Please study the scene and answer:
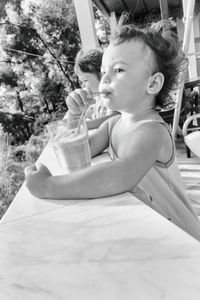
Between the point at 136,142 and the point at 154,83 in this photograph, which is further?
the point at 154,83

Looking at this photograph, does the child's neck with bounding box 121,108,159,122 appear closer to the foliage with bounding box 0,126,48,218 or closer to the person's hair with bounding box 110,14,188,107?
the person's hair with bounding box 110,14,188,107

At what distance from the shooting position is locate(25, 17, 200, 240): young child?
55 cm

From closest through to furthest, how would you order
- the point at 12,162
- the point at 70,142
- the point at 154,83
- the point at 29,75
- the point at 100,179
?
the point at 100,179 < the point at 70,142 < the point at 154,83 < the point at 12,162 < the point at 29,75

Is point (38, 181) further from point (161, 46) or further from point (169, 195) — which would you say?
point (161, 46)

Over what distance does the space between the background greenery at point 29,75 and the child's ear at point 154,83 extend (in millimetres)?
1219

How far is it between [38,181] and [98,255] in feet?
0.95

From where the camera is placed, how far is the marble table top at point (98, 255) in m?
0.28

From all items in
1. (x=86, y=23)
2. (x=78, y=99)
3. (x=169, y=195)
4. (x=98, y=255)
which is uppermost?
(x=86, y=23)

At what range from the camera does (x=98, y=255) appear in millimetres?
345

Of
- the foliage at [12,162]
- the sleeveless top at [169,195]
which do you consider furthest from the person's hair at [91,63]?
the sleeveless top at [169,195]

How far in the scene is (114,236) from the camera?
39 centimetres

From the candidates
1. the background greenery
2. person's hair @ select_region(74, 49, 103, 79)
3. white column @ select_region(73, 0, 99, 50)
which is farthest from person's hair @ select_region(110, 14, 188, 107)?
white column @ select_region(73, 0, 99, 50)

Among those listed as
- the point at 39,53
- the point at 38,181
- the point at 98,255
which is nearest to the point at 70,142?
the point at 38,181

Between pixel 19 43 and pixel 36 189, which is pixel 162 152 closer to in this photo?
pixel 36 189
